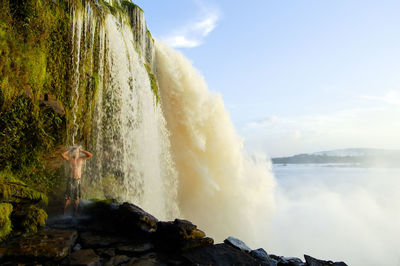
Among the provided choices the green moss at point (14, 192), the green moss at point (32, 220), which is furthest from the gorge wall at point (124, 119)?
the green moss at point (32, 220)

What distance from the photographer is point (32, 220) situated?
4.29 meters

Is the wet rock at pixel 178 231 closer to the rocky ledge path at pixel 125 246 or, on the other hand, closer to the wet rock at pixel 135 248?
the rocky ledge path at pixel 125 246

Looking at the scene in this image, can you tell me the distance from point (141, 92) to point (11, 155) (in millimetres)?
5534

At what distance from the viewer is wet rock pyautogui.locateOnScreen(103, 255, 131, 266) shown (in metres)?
3.34

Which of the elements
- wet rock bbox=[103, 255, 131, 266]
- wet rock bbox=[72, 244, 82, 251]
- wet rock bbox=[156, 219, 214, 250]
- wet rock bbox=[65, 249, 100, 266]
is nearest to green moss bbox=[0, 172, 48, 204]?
wet rock bbox=[72, 244, 82, 251]

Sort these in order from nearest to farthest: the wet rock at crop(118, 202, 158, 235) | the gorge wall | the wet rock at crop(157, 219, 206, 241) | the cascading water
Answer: the wet rock at crop(157, 219, 206, 241), the wet rock at crop(118, 202, 158, 235), the gorge wall, the cascading water

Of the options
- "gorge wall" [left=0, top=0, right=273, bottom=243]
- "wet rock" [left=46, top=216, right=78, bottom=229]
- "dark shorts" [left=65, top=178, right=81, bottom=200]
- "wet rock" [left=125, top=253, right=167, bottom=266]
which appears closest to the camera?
"wet rock" [left=125, top=253, right=167, bottom=266]

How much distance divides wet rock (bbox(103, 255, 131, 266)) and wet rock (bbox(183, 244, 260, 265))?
97 cm

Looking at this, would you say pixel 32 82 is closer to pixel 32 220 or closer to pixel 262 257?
pixel 32 220

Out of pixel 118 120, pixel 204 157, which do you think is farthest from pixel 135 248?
pixel 204 157

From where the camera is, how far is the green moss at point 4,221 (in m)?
3.74

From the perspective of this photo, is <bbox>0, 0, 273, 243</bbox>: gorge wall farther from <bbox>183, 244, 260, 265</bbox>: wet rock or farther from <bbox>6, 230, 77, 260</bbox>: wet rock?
<bbox>183, 244, 260, 265</bbox>: wet rock

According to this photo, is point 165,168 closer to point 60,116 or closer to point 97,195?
point 97,195

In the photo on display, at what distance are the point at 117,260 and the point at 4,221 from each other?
211cm
